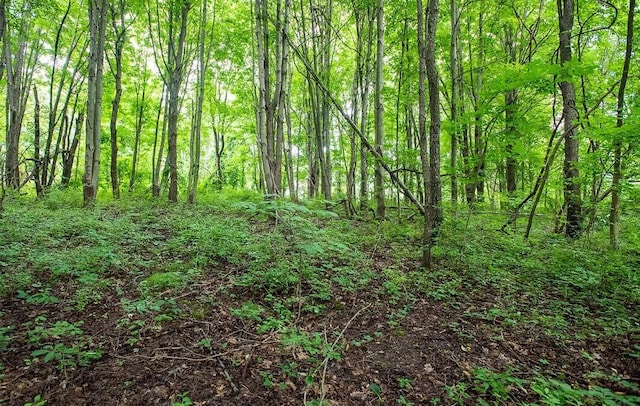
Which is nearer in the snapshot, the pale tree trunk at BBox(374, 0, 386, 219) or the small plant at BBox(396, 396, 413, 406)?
the small plant at BBox(396, 396, 413, 406)

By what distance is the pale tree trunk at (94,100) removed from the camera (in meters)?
7.72

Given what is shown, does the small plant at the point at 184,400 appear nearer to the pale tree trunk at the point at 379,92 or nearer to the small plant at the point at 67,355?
the small plant at the point at 67,355

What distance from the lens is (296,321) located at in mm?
3609

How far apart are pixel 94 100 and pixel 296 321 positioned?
772cm

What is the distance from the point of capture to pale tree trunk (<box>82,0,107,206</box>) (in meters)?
7.72

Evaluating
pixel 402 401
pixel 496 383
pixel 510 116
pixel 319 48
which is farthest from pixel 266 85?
pixel 496 383

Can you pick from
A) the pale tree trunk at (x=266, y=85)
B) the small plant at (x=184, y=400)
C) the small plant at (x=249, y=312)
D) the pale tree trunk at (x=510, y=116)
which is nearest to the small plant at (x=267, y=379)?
the small plant at (x=184, y=400)

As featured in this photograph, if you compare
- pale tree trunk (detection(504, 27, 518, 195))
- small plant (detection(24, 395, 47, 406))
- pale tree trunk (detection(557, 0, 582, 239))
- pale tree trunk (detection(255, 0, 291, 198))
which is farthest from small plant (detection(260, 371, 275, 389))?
pale tree trunk (detection(557, 0, 582, 239))

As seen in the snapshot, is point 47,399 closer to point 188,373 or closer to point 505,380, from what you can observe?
point 188,373

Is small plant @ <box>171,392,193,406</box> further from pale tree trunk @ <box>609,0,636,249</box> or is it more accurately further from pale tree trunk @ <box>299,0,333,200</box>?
pale tree trunk @ <box>299,0,333,200</box>

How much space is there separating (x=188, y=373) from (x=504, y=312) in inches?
143

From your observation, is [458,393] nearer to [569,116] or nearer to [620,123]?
[620,123]

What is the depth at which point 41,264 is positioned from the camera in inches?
156

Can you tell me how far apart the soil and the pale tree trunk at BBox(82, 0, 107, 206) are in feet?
17.5
